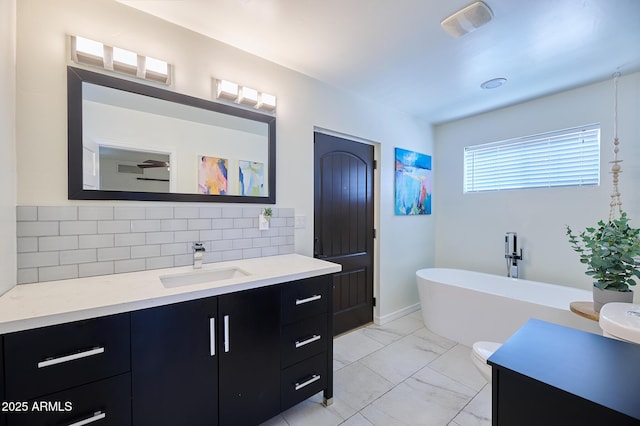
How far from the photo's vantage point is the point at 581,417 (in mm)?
620

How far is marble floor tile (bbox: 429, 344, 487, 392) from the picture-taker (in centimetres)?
204

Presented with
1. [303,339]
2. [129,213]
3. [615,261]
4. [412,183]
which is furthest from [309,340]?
[412,183]

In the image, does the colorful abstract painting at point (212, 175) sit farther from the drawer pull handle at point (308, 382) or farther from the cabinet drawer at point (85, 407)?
the drawer pull handle at point (308, 382)

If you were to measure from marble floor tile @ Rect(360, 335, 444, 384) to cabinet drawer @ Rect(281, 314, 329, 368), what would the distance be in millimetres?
770

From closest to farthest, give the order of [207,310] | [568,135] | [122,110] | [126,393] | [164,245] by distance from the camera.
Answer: [126,393] → [207,310] → [122,110] → [164,245] → [568,135]

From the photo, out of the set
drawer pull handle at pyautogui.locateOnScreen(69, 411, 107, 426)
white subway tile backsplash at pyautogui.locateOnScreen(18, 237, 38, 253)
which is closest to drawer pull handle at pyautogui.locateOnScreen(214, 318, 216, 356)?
drawer pull handle at pyautogui.locateOnScreen(69, 411, 107, 426)

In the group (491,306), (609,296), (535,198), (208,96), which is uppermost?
(208,96)

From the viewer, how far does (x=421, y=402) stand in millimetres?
1826

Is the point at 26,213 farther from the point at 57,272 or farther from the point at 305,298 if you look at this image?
the point at 305,298

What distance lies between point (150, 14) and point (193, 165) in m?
0.95

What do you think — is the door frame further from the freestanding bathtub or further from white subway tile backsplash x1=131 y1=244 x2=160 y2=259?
white subway tile backsplash x1=131 y1=244 x2=160 y2=259

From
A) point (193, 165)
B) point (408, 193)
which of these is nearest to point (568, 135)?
point (408, 193)

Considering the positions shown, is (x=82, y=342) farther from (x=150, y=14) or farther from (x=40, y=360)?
(x=150, y=14)

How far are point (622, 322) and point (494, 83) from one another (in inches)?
91.5
